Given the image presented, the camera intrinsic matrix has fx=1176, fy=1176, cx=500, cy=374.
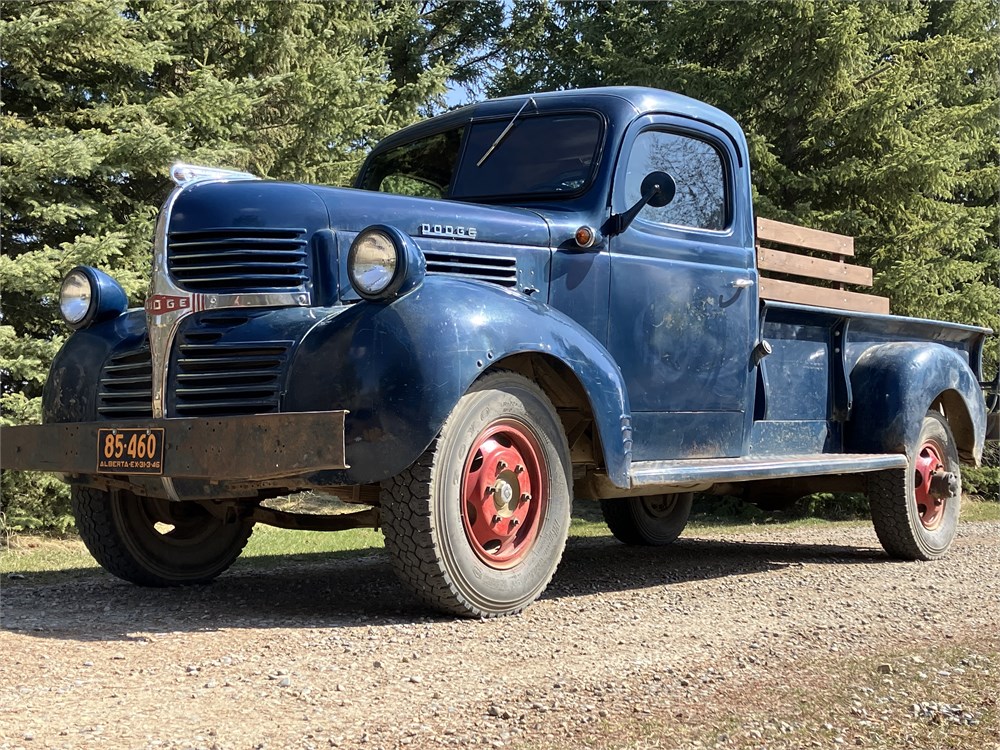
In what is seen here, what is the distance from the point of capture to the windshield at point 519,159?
6.09 meters

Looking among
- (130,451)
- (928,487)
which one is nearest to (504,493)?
(130,451)

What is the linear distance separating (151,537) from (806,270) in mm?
4628

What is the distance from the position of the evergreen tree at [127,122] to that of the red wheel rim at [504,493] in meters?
5.02

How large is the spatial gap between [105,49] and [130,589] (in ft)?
18.0

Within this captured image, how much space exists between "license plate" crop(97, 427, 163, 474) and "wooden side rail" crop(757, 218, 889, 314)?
3793mm

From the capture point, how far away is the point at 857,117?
12.4 meters

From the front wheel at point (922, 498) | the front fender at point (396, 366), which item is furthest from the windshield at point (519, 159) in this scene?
the front wheel at point (922, 498)

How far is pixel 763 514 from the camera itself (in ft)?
43.4

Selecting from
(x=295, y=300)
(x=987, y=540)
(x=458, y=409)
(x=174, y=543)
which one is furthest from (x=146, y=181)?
(x=987, y=540)

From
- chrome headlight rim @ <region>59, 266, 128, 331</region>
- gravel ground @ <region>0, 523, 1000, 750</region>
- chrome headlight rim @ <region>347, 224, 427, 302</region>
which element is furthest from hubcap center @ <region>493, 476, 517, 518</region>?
chrome headlight rim @ <region>59, 266, 128, 331</region>

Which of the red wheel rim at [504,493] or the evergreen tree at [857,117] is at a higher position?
the evergreen tree at [857,117]

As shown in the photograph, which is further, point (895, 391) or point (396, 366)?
point (895, 391)

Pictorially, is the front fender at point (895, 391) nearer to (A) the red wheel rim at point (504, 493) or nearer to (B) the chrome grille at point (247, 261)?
(A) the red wheel rim at point (504, 493)

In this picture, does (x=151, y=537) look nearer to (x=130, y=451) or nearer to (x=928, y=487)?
(x=130, y=451)
